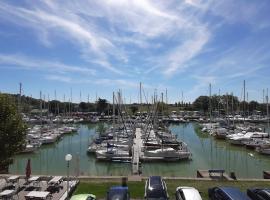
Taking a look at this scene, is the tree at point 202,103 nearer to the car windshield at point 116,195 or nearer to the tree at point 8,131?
the tree at point 8,131

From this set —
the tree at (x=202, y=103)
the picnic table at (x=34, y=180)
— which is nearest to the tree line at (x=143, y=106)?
the tree at (x=202, y=103)

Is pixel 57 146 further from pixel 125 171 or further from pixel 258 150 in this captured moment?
pixel 258 150

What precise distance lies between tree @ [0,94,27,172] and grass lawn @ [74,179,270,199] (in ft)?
15.9

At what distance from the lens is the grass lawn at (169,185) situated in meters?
23.9

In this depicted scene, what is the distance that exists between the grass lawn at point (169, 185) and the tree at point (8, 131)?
15.9 ft

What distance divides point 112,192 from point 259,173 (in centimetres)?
2637

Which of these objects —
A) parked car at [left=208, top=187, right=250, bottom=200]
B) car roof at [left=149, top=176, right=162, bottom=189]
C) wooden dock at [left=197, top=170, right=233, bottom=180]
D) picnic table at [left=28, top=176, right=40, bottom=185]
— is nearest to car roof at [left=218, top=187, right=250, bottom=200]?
parked car at [left=208, top=187, right=250, bottom=200]

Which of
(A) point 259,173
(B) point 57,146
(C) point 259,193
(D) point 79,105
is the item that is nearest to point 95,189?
(C) point 259,193

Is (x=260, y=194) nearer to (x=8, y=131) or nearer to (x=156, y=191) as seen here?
(x=156, y=191)

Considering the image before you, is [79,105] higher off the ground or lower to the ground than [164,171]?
higher

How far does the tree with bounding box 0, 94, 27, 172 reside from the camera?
23.6 m

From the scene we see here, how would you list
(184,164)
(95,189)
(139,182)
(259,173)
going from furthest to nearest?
(184,164) → (259,173) → (139,182) → (95,189)

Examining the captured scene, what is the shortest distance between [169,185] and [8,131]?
1107 centimetres

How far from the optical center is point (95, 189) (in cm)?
2464
